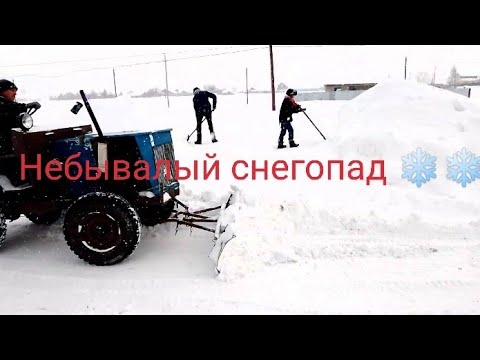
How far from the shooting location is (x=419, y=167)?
233 inches

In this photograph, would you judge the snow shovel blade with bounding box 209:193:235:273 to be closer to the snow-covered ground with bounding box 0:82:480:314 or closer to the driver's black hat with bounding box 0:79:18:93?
the snow-covered ground with bounding box 0:82:480:314

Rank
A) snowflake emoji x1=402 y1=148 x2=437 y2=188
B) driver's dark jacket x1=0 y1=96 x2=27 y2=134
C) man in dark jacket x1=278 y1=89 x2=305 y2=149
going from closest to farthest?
driver's dark jacket x1=0 y1=96 x2=27 y2=134
snowflake emoji x1=402 y1=148 x2=437 y2=188
man in dark jacket x1=278 y1=89 x2=305 y2=149

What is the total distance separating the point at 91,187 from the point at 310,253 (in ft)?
8.64

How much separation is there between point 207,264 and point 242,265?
1.73 feet

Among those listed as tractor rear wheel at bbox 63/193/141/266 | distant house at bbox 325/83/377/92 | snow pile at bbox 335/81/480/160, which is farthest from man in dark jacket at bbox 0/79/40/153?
distant house at bbox 325/83/377/92

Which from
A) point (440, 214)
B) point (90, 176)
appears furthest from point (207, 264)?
point (440, 214)

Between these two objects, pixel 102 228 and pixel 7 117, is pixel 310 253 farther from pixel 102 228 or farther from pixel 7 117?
pixel 7 117

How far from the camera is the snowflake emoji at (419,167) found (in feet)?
19.0

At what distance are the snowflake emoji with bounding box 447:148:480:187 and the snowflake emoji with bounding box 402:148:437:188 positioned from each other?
0.25m

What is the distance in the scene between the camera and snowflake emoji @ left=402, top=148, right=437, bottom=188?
19.0 ft

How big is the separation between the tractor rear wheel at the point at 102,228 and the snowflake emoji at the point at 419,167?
4.25 metres

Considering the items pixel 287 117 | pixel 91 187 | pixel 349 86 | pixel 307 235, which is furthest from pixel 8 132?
pixel 349 86

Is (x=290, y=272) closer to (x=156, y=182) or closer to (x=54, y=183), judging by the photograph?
(x=156, y=182)

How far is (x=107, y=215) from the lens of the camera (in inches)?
155
